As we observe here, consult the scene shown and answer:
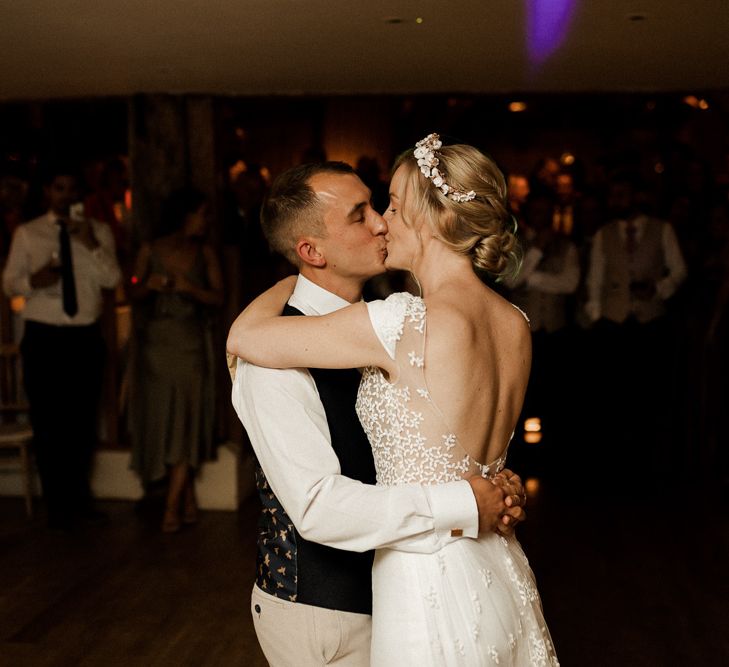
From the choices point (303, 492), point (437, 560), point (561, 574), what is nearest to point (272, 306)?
point (303, 492)

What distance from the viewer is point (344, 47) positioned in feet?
13.9

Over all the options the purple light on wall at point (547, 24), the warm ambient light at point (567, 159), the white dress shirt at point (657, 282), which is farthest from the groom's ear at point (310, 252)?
the warm ambient light at point (567, 159)

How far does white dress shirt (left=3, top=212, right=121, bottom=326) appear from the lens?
4.87 metres

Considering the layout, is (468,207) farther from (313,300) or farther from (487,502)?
(487,502)

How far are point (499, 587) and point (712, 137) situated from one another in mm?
6769

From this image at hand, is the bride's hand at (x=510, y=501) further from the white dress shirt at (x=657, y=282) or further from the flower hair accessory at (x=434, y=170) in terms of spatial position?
the white dress shirt at (x=657, y=282)

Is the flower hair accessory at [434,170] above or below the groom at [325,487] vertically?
above

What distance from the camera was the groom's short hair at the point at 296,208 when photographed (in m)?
1.93

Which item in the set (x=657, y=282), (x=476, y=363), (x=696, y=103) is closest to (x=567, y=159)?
(x=696, y=103)

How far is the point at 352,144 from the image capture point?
7.21 metres

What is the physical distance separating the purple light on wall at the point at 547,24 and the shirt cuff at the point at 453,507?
231 cm

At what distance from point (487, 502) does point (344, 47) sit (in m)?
3.04

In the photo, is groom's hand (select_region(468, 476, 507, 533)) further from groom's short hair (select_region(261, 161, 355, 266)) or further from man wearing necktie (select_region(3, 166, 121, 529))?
man wearing necktie (select_region(3, 166, 121, 529))

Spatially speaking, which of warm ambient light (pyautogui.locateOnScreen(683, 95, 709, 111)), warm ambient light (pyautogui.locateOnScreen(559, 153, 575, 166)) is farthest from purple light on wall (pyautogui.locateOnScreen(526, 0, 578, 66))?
warm ambient light (pyautogui.locateOnScreen(559, 153, 575, 166))
